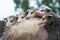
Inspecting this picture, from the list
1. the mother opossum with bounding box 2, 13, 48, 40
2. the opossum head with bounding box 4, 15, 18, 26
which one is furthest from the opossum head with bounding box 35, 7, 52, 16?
the opossum head with bounding box 4, 15, 18, 26

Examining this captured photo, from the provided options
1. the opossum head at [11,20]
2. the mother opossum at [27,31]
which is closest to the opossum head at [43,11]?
the mother opossum at [27,31]

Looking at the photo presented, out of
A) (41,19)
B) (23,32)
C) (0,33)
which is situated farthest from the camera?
(0,33)

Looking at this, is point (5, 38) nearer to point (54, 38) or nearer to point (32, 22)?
point (32, 22)

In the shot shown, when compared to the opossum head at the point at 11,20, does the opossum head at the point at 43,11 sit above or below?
above

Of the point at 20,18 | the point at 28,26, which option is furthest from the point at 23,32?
the point at 20,18

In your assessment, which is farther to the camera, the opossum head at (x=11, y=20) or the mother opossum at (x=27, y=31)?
the opossum head at (x=11, y=20)

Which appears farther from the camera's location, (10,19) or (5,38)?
(10,19)

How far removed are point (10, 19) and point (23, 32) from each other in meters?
0.23

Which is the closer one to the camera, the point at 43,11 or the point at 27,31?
the point at 27,31

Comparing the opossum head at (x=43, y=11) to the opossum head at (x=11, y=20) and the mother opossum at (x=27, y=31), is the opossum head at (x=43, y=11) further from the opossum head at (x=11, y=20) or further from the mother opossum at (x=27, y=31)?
the opossum head at (x=11, y=20)

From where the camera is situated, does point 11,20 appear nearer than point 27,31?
No

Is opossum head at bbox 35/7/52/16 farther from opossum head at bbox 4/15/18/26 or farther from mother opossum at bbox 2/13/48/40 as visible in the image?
opossum head at bbox 4/15/18/26

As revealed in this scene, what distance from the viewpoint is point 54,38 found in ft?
5.00

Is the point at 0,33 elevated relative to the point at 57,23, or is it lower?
lower
